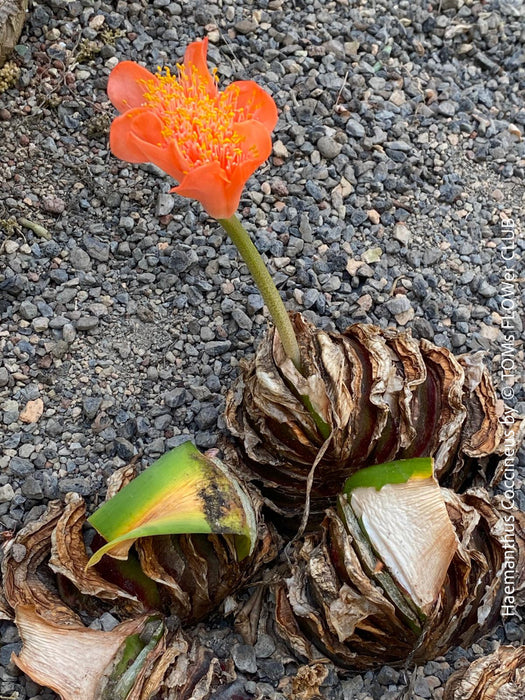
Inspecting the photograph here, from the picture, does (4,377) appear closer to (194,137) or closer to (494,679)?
(194,137)

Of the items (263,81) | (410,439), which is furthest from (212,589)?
(263,81)

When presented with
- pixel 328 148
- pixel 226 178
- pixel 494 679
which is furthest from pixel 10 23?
pixel 494 679

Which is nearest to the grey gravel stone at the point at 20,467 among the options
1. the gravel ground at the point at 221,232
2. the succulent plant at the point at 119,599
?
the gravel ground at the point at 221,232

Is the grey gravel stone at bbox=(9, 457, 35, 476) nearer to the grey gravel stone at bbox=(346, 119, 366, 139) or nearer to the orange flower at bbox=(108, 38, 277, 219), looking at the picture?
the orange flower at bbox=(108, 38, 277, 219)

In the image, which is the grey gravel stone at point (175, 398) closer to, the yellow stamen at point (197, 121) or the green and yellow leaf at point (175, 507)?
the green and yellow leaf at point (175, 507)

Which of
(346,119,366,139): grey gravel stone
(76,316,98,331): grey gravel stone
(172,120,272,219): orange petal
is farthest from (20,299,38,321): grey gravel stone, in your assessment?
(346,119,366,139): grey gravel stone

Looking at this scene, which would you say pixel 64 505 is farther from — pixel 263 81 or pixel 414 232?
pixel 263 81
